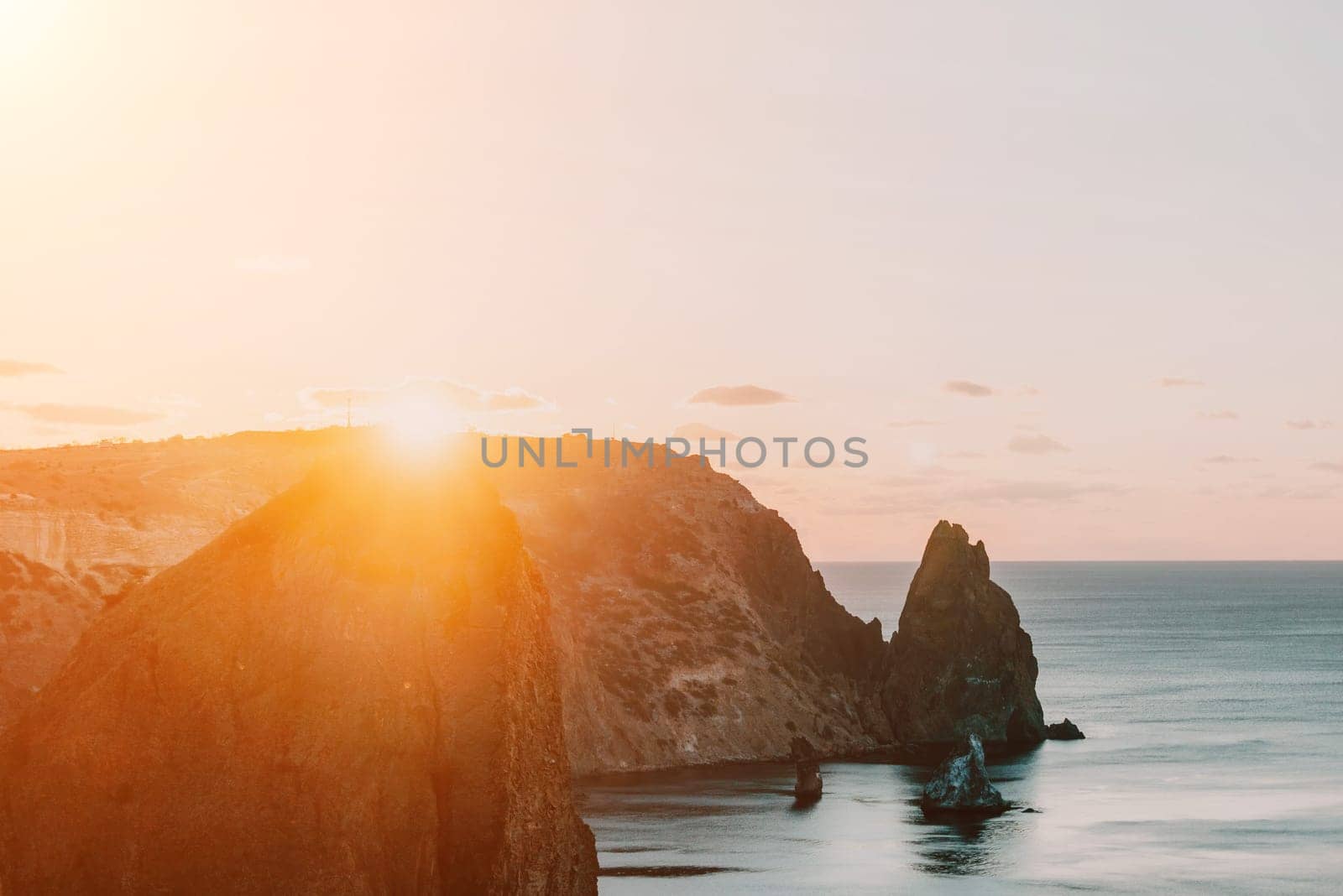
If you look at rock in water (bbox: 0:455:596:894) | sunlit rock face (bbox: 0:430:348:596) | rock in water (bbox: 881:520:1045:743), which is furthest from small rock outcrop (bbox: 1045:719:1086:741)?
rock in water (bbox: 0:455:596:894)

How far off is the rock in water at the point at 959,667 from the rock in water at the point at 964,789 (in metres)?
41.0

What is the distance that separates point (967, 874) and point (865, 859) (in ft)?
27.1

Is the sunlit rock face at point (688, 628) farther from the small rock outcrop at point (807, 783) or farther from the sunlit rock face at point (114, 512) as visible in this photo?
the sunlit rock face at point (114, 512)

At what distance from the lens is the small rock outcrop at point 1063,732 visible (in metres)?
162

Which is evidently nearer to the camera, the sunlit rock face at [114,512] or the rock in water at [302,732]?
the rock in water at [302,732]

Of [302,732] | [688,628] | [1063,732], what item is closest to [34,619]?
[688,628]

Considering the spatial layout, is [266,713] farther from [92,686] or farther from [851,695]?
[851,695]

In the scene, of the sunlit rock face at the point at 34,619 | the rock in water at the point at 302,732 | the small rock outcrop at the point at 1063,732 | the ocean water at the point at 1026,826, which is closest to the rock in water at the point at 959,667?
the small rock outcrop at the point at 1063,732

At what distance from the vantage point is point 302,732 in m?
47.0

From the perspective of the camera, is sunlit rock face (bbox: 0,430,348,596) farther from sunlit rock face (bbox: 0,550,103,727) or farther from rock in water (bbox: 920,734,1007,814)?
rock in water (bbox: 920,734,1007,814)

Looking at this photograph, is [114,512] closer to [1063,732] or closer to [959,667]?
[959,667]

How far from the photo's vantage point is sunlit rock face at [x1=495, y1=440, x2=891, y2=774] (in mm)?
147375

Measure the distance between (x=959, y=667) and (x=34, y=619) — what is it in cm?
9780

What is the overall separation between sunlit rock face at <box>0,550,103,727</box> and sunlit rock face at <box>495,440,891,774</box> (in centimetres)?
4592
